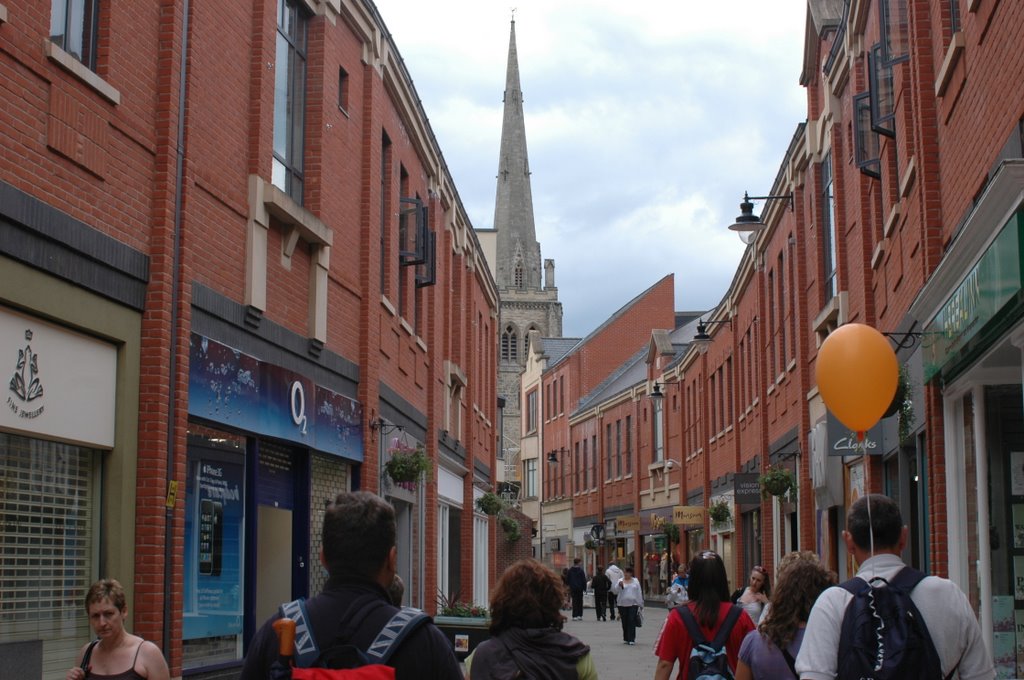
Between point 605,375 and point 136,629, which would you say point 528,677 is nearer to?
point 136,629

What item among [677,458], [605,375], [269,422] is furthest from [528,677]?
[605,375]

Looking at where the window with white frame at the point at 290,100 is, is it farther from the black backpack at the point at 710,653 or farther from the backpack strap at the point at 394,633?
the backpack strap at the point at 394,633

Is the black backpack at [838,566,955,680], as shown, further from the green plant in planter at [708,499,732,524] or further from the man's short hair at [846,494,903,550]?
the green plant in planter at [708,499,732,524]

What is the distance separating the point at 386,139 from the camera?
68.1 feet

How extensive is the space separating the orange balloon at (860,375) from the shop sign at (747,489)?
1993cm

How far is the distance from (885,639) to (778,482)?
807 inches

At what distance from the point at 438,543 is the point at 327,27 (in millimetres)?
12398

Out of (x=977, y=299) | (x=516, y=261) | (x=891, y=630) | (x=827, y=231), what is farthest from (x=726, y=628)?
(x=516, y=261)

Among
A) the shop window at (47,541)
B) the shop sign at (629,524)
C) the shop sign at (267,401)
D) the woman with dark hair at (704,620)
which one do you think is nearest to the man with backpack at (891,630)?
the woman with dark hair at (704,620)

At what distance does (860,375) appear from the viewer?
843 centimetres

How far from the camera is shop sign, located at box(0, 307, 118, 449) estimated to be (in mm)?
9227

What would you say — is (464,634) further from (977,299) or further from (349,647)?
(349,647)

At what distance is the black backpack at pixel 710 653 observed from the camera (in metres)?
7.35

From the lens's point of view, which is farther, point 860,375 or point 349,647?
point 860,375
